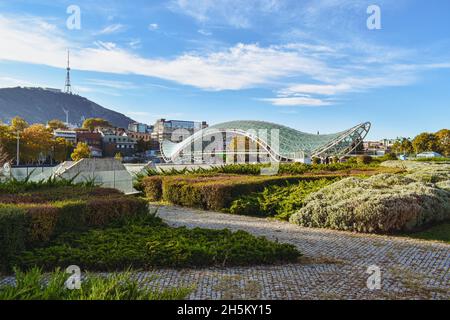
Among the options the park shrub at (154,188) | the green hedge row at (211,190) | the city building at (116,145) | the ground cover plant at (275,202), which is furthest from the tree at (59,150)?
the ground cover plant at (275,202)

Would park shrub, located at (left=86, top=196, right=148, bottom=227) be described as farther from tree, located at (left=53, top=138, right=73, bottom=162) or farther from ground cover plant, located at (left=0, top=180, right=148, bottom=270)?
tree, located at (left=53, top=138, right=73, bottom=162)

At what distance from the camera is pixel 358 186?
12.4 m

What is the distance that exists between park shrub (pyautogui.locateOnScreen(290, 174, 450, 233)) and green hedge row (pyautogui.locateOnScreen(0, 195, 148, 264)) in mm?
4914

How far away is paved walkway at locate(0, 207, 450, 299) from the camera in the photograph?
17.6 ft

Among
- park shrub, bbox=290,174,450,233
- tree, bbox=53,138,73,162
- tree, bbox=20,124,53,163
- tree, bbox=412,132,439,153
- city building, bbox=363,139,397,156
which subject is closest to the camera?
park shrub, bbox=290,174,450,233

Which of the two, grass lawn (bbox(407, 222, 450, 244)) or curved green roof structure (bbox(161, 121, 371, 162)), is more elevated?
curved green roof structure (bbox(161, 121, 371, 162))

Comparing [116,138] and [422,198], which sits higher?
[116,138]

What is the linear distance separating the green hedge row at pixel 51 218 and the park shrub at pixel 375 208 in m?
4.91

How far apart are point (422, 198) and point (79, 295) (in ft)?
32.3

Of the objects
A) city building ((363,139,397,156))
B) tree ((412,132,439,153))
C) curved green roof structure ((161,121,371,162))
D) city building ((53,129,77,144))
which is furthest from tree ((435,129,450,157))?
city building ((53,129,77,144))

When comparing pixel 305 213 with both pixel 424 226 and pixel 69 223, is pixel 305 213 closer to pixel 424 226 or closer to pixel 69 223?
pixel 424 226

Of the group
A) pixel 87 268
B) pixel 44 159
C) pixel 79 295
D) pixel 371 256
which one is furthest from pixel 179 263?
pixel 44 159

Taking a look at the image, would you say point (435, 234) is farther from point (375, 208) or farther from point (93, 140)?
point (93, 140)

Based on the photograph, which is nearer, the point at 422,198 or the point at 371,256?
the point at 371,256
